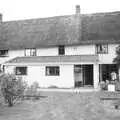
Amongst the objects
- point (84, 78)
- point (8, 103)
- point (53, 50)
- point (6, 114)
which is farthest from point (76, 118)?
point (53, 50)

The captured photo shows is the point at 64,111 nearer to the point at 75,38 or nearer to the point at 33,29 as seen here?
the point at 75,38

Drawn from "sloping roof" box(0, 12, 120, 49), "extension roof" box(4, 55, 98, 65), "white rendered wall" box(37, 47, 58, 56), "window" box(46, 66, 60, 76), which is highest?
"sloping roof" box(0, 12, 120, 49)

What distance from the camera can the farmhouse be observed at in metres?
26.6

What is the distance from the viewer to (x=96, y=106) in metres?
11.3

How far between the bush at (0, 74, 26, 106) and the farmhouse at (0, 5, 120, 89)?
10.0 meters

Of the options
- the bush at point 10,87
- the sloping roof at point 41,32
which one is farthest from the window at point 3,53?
the bush at point 10,87

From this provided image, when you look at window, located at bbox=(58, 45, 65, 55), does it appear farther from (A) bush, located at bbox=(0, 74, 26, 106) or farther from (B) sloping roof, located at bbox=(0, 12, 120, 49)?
(A) bush, located at bbox=(0, 74, 26, 106)

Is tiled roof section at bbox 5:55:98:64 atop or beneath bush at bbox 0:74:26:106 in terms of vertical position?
atop

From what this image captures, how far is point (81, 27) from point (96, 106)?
20837 millimetres

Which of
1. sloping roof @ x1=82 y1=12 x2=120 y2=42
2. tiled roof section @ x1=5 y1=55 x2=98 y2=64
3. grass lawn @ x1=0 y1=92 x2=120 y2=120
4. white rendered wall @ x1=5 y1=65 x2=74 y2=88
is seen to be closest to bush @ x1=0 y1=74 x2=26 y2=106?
grass lawn @ x1=0 y1=92 x2=120 y2=120

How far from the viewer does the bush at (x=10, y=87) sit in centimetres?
1543

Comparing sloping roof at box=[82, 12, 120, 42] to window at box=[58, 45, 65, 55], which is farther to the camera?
window at box=[58, 45, 65, 55]

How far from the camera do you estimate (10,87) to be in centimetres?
1566

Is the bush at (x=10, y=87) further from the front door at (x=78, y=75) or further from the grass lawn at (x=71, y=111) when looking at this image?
the front door at (x=78, y=75)
